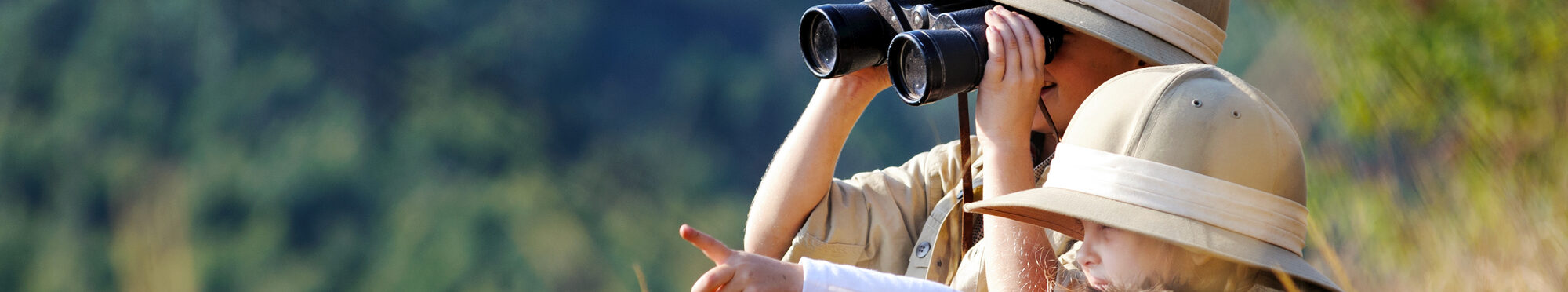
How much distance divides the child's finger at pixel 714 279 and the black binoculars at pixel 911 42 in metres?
0.34

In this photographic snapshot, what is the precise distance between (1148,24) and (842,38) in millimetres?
366

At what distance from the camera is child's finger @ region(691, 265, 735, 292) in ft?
3.16

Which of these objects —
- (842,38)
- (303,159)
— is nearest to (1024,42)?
(842,38)

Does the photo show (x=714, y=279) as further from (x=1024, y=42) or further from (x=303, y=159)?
(x=303, y=159)

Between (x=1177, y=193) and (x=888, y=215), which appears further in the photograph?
(x=888, y=215)

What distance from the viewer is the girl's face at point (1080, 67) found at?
1261 mm

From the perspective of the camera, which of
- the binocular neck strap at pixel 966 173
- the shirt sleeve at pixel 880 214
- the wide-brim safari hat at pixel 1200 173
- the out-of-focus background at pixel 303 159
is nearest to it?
the wide-brim safari hat at pixel 1200 173

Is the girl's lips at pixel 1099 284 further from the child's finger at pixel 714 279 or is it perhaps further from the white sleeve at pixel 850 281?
the child's finger at pixel 714 279

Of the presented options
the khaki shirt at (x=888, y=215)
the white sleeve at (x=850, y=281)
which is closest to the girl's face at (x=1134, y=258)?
the white sleeve at (x=850, y=281)

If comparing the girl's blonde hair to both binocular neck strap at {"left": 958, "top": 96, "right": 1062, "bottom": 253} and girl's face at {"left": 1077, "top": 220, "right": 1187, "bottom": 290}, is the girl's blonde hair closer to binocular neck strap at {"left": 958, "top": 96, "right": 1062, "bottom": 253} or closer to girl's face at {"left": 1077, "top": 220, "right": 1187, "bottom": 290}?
girl's face at {"left": 1077, "top": 220, "right": 1187, "bottom": 290}

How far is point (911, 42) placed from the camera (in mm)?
1247

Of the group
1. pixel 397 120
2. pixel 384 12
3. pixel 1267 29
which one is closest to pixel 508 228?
pixel 397 120

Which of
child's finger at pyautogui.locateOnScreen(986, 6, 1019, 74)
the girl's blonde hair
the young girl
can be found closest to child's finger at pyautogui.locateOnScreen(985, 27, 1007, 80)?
child's finger at pyautogui.locateOnScreen(986, 6, 1019, 74)

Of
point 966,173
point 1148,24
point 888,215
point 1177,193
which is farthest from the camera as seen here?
point 888,215
